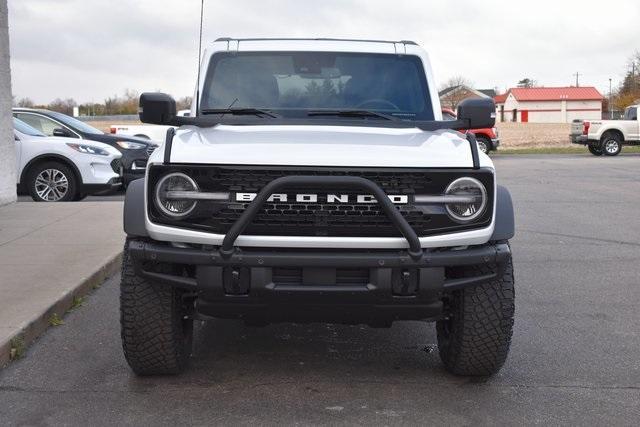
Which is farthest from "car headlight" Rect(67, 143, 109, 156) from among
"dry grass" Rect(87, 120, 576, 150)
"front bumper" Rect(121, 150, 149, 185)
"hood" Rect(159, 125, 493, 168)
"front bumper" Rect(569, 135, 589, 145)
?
"front bumper" Rect(569, 135, 589, 145)

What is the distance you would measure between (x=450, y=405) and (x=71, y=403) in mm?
1931

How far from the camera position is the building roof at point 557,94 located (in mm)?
125500

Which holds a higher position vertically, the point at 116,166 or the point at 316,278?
the point at 116,166

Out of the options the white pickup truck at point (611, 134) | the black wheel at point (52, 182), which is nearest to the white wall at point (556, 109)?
the white pickup truck at point (611, 134)

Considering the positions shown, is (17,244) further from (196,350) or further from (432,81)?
(432,81)

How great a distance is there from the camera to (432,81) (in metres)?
5.75

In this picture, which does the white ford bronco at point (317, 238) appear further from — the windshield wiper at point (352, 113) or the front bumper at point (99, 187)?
the front bumper at point (99, 187)

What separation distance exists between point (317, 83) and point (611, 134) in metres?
27.4

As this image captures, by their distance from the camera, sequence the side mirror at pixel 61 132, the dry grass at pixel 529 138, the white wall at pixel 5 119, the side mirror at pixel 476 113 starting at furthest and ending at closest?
the dry grass at pixel 529 138, the side mirror at pixel 61 132, the white wall at pixel 5 119, the side mirror at pixel 476 113

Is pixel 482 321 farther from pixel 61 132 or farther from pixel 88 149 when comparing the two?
pixel 61 132

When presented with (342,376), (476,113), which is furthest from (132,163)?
(342,376)

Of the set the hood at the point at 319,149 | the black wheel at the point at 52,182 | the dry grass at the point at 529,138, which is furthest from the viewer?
the dry grass at the point at 529,138

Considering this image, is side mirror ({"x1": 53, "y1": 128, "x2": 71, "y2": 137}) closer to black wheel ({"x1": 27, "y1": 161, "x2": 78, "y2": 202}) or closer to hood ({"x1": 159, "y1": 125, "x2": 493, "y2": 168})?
black wheel ({"x1": 27, "y1": 161, "x2": 78, "y2": 202})

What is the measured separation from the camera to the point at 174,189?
4.07m
